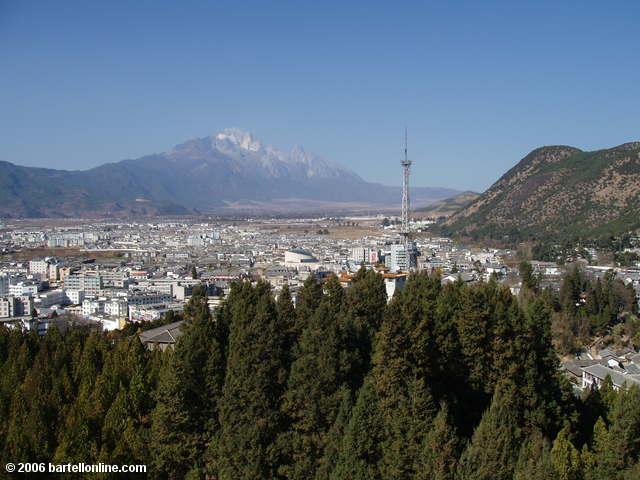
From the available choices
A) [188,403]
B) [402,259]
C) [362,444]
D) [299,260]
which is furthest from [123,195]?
[362,444]

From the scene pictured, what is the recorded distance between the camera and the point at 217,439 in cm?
795

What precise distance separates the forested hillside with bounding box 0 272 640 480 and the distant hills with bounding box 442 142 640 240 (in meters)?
32.3

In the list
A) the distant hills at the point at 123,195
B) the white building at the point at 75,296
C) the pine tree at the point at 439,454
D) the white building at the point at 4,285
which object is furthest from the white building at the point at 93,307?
the distant hills at the point at 123,195

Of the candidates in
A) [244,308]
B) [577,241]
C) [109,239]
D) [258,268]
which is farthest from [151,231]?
[244,308]

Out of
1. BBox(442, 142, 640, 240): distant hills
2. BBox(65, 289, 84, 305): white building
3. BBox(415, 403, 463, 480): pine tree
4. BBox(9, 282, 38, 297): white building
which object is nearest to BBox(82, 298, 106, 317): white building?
BBox(65, 289, 84, 305): white building

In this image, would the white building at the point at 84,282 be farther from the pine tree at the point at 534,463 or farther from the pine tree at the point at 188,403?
the pine tree at the point at 534,463

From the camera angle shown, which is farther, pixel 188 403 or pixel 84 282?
pixel 84 282

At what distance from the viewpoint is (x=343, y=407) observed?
7.65 m

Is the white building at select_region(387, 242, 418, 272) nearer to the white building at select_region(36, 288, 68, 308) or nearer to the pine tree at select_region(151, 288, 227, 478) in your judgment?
the white building at select_region(36, 288, 68, 308)

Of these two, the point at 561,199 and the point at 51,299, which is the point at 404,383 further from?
the point at 561,199

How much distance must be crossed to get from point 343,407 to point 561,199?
43269mm

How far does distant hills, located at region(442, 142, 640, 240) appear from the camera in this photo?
41469mm

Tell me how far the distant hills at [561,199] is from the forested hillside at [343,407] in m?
32.3

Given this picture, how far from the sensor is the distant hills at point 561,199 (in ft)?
136
